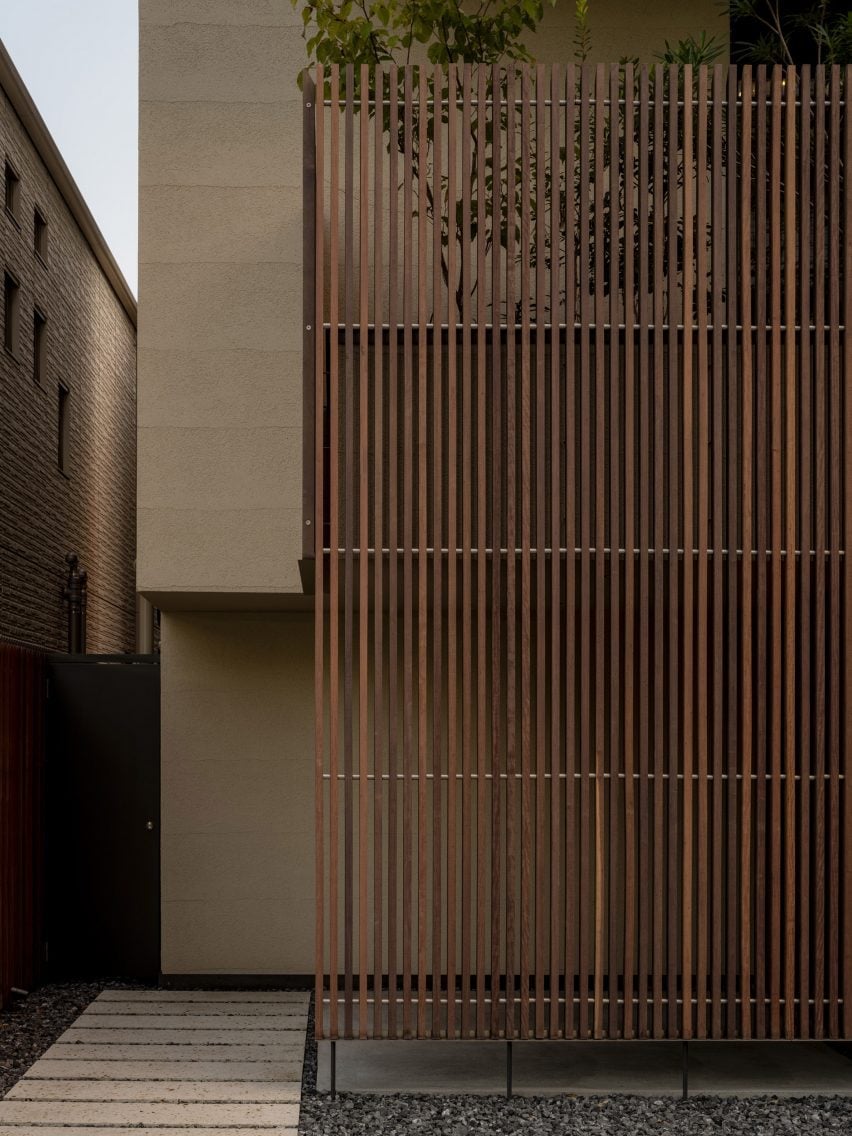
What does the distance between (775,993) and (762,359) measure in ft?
8.75

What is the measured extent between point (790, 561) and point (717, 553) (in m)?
0.31

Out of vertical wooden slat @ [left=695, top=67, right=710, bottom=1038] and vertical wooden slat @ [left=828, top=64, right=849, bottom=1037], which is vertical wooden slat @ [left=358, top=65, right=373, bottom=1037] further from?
vertical wooden slat @ [left=828, top=64, right=849, bottom=1037]

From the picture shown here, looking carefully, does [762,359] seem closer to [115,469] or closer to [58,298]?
[58,298]

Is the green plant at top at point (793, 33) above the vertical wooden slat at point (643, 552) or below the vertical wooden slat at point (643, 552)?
above

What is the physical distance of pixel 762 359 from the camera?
5.38 meters

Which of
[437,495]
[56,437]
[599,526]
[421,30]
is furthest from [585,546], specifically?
[56,437]

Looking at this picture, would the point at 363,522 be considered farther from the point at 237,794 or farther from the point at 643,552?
the point at 237,794

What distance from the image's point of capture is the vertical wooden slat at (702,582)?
5.21 meters

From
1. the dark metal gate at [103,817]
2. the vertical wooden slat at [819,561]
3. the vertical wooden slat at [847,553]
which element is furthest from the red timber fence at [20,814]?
the vertical wooden slat at [847,553]

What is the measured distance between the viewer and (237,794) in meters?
7.98

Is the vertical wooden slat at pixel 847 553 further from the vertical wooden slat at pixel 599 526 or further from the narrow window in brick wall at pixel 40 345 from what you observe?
the narrow window in brick wall at pixel 40 345

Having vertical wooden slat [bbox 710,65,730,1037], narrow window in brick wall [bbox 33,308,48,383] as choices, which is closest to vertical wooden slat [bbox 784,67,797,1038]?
vertical wooden slat [bbox 710,65,730,1037]

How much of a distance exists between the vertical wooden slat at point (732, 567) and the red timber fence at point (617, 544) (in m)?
0.01

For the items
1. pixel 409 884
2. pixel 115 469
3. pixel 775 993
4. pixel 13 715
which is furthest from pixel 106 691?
pixel 115 469
